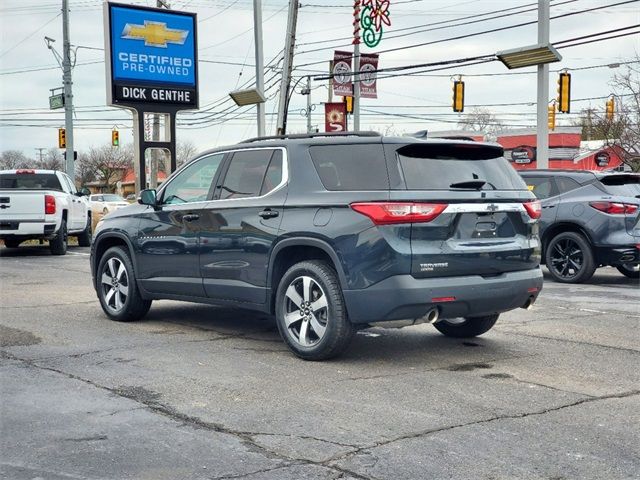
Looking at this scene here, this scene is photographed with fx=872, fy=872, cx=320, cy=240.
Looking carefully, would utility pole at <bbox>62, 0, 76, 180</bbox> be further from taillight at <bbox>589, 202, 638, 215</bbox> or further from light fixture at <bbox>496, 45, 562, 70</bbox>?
taillight at <bbox>589, 202, 638, 215</bbox>

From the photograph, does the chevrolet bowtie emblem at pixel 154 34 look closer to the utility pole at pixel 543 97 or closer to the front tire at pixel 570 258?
the utility pole at pixel 543 97

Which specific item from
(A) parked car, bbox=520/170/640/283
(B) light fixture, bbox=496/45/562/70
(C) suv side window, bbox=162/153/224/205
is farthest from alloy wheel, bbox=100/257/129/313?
(B) light fixture, bbox=496/45/562/70

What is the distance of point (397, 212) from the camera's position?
21.2 feet

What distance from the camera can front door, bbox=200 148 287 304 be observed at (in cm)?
732

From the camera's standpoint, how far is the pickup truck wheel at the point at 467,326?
311 inches

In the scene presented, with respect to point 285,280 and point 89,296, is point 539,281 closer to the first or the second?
point 285,280

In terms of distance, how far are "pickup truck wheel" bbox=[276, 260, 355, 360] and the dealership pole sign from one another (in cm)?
1575

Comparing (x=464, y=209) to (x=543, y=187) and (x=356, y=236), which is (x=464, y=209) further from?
(x=543, y=187)

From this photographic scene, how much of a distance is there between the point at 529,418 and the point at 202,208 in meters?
3.86

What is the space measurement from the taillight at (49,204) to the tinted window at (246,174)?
11.6 metres

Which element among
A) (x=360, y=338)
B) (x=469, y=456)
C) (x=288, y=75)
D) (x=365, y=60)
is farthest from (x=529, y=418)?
(x=365, y=60)

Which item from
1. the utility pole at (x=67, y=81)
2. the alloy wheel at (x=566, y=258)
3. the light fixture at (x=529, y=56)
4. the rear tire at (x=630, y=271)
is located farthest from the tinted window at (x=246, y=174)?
the utility pole at (x=67, y=81)

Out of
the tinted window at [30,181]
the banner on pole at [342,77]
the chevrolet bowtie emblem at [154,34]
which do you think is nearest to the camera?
the tinted window at [30,181]

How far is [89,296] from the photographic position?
11.3m
